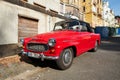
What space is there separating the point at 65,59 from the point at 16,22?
4.02m

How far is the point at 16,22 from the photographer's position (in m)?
9.35

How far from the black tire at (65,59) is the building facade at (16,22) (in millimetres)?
3060

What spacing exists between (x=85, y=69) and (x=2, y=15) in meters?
4.44

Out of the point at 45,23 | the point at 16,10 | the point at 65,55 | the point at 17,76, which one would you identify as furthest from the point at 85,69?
the point at 45,23

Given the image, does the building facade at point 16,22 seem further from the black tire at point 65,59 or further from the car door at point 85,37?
the car door at point 85,37

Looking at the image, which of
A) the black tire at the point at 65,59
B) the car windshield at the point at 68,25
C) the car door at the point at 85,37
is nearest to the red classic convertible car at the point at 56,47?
the black tire at the point at 65,59

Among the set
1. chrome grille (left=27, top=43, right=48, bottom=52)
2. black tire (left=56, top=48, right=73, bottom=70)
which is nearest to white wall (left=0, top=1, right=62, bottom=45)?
chrome grille (left=27, top=43, right=48, bottom=52)

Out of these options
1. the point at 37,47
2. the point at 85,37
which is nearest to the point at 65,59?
the point at 37,47

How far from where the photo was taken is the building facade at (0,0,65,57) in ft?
27.4

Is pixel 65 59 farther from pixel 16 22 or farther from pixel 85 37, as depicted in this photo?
pixel 16 22

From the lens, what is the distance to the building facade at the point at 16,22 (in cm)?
835

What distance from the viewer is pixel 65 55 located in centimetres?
656

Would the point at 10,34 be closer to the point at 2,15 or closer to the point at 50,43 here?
the point at 2,15

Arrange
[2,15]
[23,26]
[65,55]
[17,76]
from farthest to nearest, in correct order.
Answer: [23,26] → [2,15] → [65,55] → [17,76]
